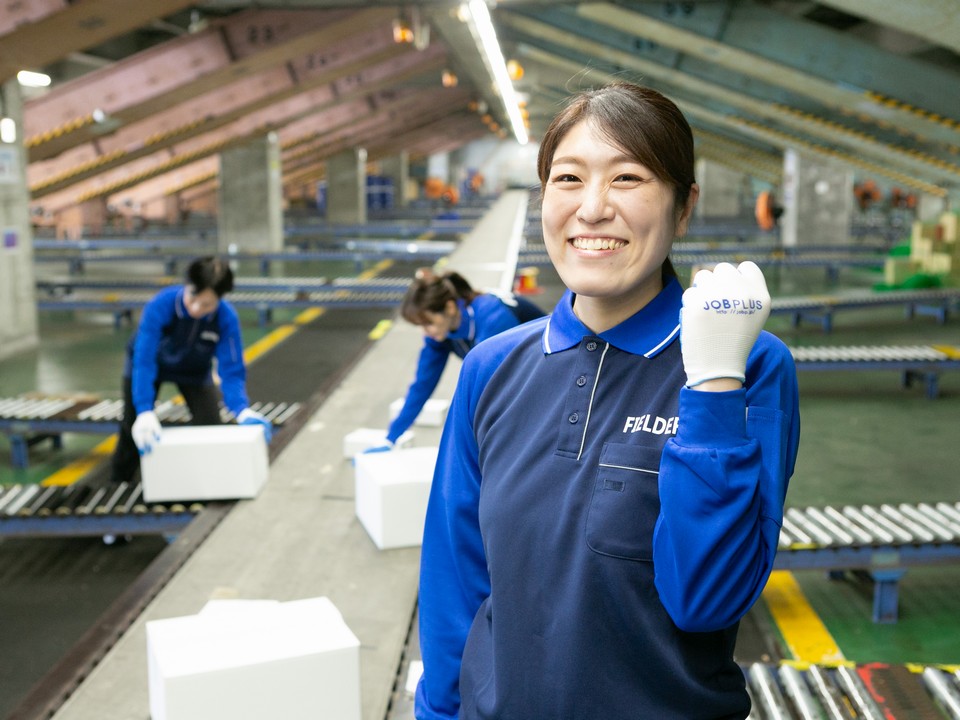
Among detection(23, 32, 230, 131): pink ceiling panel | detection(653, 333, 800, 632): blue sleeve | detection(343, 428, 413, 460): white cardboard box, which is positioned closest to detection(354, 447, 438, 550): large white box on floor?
detection(343, 428, 413, 460): white cardboard box

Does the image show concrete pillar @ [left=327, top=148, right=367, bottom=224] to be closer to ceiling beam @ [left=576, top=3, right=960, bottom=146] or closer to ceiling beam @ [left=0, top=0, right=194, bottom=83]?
ceiling beam @ [left=576, top=3, right=960, bottom=146]

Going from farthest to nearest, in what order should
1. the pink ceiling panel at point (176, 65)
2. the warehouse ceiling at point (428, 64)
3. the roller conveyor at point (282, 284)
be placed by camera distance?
the roller conveyor at point (282, 284) < the pink ceiling panel at point (176, 65) < the warehouse ceiling at point (428, 64)

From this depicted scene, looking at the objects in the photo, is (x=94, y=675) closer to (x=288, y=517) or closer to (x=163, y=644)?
(x=163, y=644)

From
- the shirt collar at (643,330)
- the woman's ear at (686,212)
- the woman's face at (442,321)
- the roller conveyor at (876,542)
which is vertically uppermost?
the woman's ear at (686,212)

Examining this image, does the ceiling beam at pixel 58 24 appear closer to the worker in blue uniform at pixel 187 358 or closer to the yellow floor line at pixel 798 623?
the worker in blue uniform at pixel 187 358

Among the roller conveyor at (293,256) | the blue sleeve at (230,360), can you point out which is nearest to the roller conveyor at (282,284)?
the roller conveyor at (293,256)

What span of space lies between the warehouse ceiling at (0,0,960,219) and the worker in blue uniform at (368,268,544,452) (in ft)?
12.3

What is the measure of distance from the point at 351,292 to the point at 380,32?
4.94 metres

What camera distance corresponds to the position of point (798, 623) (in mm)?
4898

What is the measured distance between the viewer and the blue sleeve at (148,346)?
18.0 feet

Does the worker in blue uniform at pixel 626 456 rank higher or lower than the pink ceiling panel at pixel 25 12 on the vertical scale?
lower

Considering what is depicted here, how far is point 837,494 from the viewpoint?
Answer: 6.65 meters

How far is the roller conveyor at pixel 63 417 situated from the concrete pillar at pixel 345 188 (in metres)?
24.5

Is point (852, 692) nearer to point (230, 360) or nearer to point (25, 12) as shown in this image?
point (230, 360)
